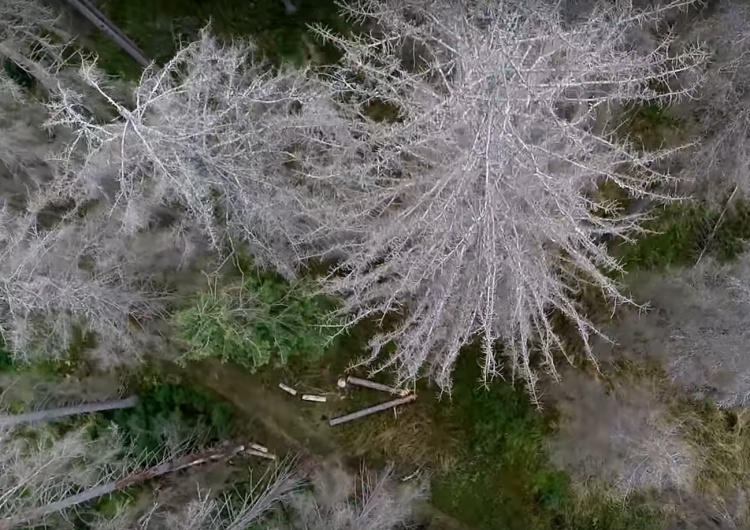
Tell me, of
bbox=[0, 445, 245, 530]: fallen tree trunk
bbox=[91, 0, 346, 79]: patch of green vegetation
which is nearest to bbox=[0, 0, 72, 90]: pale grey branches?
bbox=[91, 0, 346, 79]: patch of green vegetation

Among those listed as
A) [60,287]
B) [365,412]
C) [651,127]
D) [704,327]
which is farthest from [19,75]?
[704,327]

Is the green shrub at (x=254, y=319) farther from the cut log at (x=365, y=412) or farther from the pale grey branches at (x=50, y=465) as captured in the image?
the pale grey branches at (x=50, y=465)

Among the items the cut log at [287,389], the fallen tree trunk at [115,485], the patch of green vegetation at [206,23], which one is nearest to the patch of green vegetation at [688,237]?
the cut log at [287,389]

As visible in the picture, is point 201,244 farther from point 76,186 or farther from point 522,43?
point 522,43

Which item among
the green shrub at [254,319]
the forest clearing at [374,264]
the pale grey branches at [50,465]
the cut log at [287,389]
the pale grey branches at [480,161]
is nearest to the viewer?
the pale grey branches at [480,161]

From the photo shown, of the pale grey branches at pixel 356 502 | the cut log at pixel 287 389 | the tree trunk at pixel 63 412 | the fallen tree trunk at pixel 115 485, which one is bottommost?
the fallen tree trunk at pixel 115 485

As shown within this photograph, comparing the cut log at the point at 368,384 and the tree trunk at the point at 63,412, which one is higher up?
the cut log at the point at 368,384

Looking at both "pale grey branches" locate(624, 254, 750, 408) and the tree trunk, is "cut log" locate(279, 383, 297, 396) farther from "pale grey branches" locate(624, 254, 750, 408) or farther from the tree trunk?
"pale grey branches" locate(624, 254, 750, 408)
